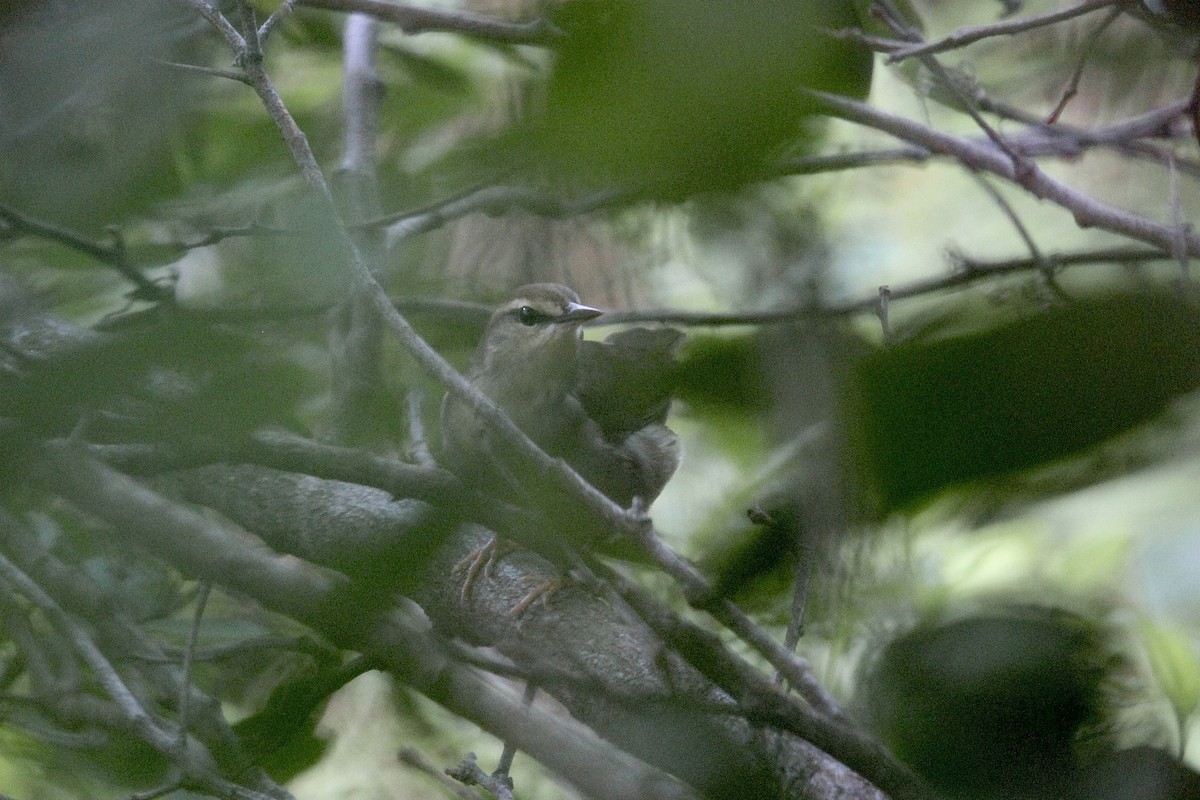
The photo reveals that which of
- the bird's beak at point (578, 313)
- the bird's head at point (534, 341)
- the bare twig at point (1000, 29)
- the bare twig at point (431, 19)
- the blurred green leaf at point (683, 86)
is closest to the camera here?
the blurred green leaf at point (683, 86)

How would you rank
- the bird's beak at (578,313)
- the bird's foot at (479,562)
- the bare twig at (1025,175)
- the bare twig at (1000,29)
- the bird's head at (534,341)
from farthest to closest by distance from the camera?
the bird's head at (534,341)
the bird's beak at (578,313)
the bird's foot at (479,562)
the bare twig at (1025,175)
the bare twig at (1000,29)

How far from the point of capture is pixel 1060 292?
618 millimetres

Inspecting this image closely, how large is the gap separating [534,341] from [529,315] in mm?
197

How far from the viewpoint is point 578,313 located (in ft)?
9.79

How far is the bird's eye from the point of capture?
2996 mm

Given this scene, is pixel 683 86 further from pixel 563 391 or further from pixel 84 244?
pixel 563 391

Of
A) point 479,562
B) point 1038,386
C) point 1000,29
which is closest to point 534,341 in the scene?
point 479,562

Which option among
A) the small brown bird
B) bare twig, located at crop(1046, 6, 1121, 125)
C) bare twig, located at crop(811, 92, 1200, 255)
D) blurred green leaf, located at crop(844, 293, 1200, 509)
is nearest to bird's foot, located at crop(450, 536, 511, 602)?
the small brown bird

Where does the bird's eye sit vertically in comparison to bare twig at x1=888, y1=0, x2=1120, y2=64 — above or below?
below

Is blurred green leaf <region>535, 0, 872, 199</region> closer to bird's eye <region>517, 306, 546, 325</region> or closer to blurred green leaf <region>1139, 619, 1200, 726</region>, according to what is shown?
blurred green leaf <region>1139, 619, 1200, 726</region>

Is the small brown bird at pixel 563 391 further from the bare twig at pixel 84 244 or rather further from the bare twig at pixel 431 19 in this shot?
the bare twig at pixel 84 244

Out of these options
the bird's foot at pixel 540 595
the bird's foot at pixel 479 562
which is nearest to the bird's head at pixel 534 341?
the bird's foot at pixel 479 562

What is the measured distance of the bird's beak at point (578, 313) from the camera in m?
2.88

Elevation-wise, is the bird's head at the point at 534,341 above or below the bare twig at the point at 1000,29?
below
